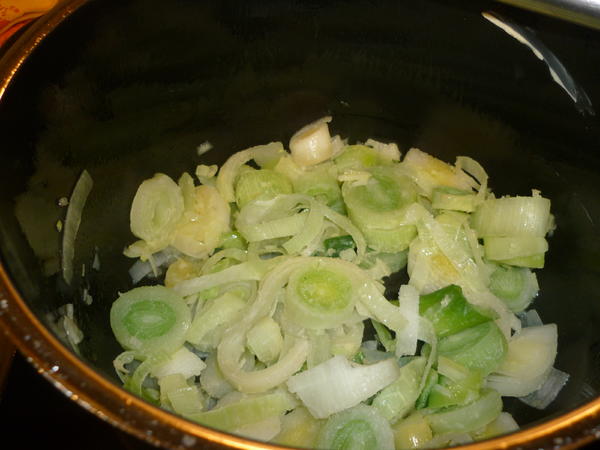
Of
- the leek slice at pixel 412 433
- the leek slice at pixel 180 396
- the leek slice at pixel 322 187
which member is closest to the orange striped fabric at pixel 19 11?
the leek slice at pixel 322 187

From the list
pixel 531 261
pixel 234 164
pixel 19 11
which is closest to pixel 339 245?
pixel 234 164

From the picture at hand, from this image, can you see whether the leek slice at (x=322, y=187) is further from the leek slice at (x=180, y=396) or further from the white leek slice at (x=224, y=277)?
the leek slice at (x=180, y=396)

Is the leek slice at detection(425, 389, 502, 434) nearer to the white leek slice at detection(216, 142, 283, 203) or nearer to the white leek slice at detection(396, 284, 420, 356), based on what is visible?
the white leek slice at detection(396, 284, 420, 356)

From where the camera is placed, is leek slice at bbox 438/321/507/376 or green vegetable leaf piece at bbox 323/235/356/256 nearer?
leek slice at bbox 438/321/507/376

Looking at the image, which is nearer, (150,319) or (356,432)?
(356,432)

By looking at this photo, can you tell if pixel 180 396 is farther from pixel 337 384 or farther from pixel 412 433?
pixel 412 433

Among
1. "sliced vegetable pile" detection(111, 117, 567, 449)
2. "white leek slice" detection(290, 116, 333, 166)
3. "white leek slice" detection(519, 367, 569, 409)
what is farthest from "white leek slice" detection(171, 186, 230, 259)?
"white leek slice" detection(519, 367, 569, 409)

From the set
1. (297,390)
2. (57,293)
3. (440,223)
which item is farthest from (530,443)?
(57,293)
